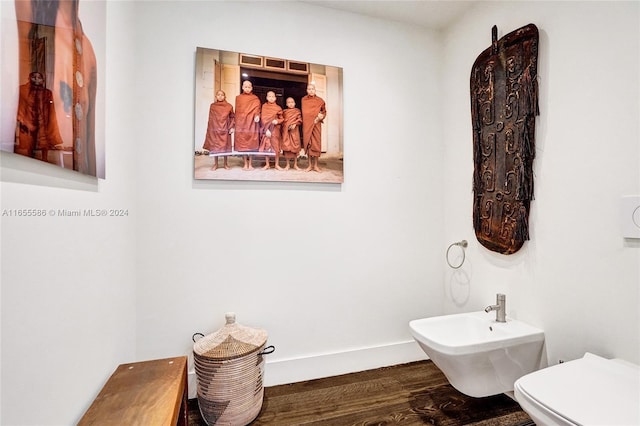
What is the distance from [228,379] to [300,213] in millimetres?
1076

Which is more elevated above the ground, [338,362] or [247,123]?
[247,123]

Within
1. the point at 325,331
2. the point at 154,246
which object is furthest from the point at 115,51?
the point at 325,331

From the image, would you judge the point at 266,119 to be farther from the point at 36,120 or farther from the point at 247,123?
the point at 36,120

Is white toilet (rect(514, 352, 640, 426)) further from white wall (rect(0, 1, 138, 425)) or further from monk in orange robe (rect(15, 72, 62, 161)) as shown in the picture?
monk in orange robe (rect(15, 72, 62, 161))

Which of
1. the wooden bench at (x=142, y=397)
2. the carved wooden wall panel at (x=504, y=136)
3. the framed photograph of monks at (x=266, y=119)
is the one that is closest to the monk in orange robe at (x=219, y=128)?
the framed photograph of monks at (x=266, y=119)

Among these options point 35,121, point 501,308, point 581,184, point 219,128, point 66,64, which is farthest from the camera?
point 219,128

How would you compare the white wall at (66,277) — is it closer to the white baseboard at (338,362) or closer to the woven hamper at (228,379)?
the woven hamper at (228,379)

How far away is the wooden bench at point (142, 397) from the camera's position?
39.4 inches

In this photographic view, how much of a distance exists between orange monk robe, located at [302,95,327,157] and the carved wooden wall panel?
42.3 inches

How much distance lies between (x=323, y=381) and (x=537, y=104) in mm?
2160

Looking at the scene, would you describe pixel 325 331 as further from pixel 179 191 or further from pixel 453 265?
pixel 179 191

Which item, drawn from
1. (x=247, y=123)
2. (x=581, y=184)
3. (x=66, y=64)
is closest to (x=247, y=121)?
(x=247, y=123)

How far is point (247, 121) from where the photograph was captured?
6.45 ft

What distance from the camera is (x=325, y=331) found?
2.12m
